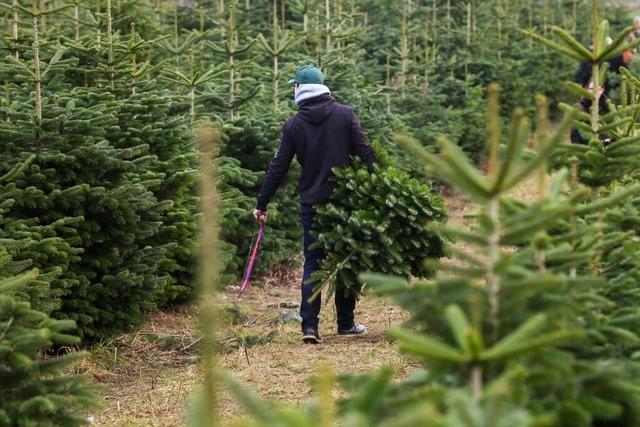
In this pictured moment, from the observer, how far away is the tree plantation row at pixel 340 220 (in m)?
2.78

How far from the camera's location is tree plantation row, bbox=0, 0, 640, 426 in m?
2.78

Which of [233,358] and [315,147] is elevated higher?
[315,147]

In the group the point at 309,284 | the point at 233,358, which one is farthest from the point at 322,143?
the point at 233,358

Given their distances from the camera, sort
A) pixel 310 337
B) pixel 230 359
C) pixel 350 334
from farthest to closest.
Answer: pixel 350 334 → pixel 310 337 → pixel 230 359

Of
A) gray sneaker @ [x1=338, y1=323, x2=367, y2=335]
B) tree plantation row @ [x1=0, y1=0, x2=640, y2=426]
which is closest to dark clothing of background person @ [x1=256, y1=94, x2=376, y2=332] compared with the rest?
tree plantation row @ [x1=0, y1=0, x2=640, y2=426]

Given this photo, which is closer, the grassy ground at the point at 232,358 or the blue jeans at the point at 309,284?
the grassy ground at the point at 232,358

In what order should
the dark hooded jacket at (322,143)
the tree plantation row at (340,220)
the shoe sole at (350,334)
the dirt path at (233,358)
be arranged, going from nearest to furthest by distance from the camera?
the tree plantation row at (340,220)
the dirt path at (233,358)
the dark hooded jacket at (322,143)
the shoe sole at (350,334)

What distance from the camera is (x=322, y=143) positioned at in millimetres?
7438

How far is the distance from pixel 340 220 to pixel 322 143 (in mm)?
647

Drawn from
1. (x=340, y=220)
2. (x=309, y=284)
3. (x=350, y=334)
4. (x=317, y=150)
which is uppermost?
(x=317, y=150)

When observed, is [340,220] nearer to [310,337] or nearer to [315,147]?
[315,147]

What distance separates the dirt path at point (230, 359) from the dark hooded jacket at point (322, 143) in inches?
45.6

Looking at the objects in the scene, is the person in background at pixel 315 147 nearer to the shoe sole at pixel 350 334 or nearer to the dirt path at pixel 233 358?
the shoe sole at pixel 350 334

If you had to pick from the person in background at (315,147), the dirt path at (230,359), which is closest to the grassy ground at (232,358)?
the dirt path at (230,359)
